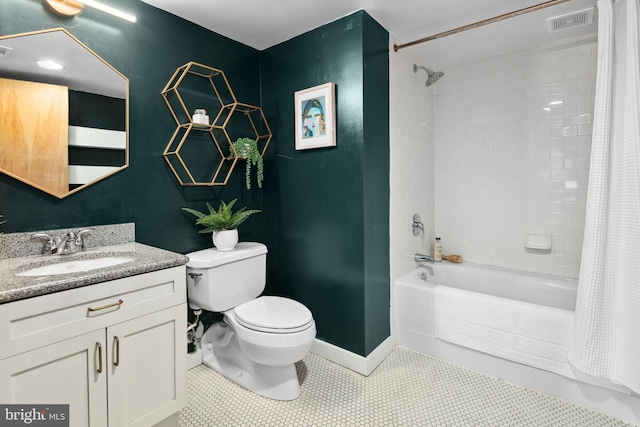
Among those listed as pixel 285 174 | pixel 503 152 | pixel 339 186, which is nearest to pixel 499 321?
pixel 339 186

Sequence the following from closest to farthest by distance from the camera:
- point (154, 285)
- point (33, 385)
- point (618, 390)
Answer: point (33, 385) → point (154, 285) → point (618, 390)

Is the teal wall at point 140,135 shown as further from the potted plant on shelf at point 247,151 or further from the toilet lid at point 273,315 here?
the toilet lid at point 273,315

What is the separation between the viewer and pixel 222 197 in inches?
91.1

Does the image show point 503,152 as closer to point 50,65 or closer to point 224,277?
point 224,277

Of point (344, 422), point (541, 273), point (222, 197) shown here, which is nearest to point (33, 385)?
point (344, 422)

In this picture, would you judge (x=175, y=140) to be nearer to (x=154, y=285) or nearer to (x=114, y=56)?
(x=114, y=56)

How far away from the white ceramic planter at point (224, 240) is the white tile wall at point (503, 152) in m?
1.19

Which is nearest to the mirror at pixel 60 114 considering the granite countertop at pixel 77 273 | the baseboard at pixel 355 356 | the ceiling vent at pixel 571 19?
the granite countertop at pixel 77 273

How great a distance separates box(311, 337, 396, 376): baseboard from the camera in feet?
6.66

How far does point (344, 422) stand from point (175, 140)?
1915 mm

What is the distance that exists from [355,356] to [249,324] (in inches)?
30.8

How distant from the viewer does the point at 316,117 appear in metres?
2.13

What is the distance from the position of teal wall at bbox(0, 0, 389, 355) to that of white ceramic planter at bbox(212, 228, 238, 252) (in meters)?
0.25

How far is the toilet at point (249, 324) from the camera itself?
66.3 inches
